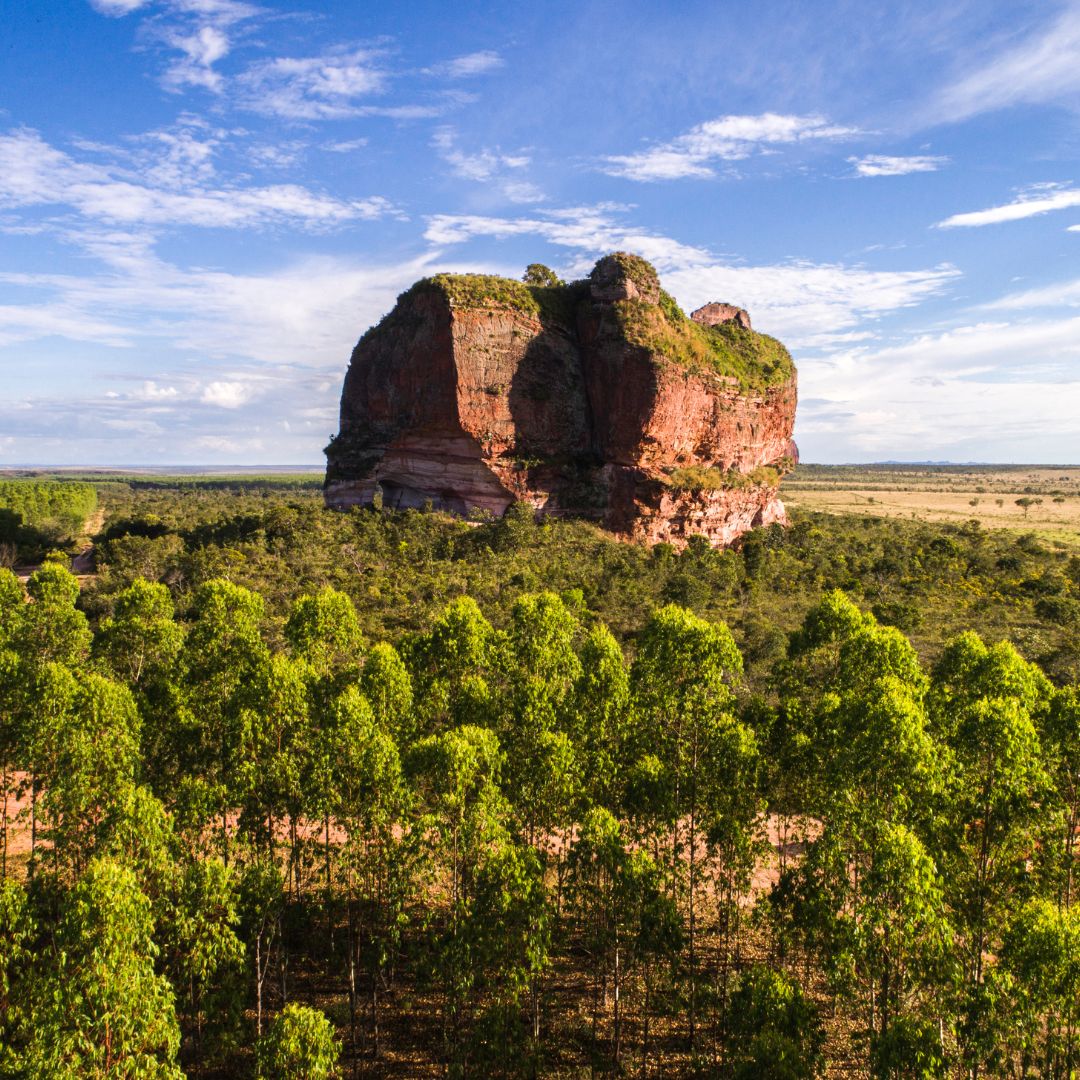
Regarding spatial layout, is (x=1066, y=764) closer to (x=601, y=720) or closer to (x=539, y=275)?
(x=601, y=720)

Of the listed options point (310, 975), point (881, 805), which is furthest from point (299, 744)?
point (881, 805)

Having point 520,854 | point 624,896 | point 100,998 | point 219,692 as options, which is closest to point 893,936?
point 624,896

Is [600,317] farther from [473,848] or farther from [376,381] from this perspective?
[473,848]

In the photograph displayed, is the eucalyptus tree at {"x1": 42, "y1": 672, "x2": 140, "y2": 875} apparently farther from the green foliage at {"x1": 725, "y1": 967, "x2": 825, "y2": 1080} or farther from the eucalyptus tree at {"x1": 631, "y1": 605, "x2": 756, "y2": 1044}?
the eucalyptus tree at {"x1": 631, "y1": 605, "x2": 756, "y2": 1044}

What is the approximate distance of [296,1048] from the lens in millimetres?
9844

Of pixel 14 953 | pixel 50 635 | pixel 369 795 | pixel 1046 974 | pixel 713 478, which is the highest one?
pixel 713 478

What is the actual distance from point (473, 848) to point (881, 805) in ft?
22.1

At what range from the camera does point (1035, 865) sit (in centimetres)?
1379

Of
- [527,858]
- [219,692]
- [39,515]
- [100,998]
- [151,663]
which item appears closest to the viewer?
[100,998]

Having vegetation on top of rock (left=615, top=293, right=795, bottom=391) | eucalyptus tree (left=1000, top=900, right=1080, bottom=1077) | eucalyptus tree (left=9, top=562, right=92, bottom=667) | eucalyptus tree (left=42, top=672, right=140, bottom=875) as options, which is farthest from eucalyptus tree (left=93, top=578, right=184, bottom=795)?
vegetation on top of rock (left=615, top=293, right=795, bottom=391)

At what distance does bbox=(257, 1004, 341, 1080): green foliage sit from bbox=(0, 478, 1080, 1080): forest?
2.7 inches

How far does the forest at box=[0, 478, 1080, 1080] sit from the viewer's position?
1005 cm

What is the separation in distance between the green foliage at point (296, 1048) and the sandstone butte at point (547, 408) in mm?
46721

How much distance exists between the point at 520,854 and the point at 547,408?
49102 millimetres
